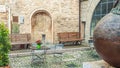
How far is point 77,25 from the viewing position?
18.9 meters

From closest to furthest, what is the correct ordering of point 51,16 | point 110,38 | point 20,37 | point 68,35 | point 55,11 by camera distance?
1. point 110,38
2. point 20,37
3. point 51,16
4. point 55,11
5. point 68,35

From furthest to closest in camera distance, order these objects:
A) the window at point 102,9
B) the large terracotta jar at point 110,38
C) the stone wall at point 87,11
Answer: the stone wall at point 87,11 < the window at point 102,9 < the large terracotta jar at point 110,38

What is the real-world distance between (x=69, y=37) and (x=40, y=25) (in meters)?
2.23

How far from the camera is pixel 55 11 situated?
18.0m

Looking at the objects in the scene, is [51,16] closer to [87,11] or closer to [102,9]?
[87,11]

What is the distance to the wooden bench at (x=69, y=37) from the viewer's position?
18109mm

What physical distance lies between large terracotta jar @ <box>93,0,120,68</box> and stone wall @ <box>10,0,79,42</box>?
44.4ft

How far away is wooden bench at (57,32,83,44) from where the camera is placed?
18.1 meters

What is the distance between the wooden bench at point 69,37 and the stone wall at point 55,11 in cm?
32

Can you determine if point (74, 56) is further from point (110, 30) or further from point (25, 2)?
point (110, 30)

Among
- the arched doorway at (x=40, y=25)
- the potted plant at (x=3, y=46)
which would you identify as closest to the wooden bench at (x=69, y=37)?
the arched doorway at (x=40, y=25)

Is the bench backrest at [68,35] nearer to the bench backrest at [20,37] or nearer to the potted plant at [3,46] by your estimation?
the bench backrest at [20,37]

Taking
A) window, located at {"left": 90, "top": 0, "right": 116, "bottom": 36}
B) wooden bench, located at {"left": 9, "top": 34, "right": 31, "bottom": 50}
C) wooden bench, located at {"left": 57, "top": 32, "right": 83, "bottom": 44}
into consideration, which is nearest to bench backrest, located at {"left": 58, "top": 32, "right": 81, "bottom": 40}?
wooden bench, located at {"left": 57, "top": 32, "right": 83, "bottom": 44}

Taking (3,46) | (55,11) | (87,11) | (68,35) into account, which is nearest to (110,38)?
(3,46)
